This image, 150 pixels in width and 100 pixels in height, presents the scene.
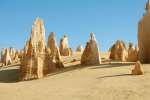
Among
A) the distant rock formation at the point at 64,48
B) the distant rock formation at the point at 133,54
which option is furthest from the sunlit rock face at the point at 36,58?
the distant rock formation at the point at 64,48

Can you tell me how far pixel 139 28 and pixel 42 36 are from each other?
6936mm

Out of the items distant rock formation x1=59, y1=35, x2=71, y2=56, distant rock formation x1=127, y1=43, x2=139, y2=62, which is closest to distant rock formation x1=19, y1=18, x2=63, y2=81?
distant rock formation x1=127, y1=43, x2=139, y2=62

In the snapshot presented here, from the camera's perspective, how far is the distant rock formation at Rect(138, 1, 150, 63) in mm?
12688

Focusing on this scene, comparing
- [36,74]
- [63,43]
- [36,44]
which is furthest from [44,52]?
[63,43]

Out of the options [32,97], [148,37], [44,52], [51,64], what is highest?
[148,37]

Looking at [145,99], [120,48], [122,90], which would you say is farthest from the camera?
[120,48]

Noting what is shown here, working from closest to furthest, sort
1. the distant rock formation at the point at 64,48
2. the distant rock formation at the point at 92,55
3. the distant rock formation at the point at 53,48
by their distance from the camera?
the distant rock formation at the point at 92,55
the distant rock formation at the point at 53,48
the distant rock formation at the point at 64,48

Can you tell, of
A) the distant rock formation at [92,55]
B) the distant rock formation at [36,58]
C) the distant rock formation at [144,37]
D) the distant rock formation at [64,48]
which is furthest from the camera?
the distant rock formation at [64,48]

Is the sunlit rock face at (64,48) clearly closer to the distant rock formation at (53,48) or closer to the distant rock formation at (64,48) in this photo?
the distant rock formation at (64,48)

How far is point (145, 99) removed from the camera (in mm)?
5305

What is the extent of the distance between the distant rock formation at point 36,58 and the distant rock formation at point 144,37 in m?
6.19

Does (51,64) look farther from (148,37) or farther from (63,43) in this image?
(63,43)

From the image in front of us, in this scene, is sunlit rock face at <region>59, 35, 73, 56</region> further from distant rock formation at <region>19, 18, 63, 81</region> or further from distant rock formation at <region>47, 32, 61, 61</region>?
distant rock formation at <region>19, 18, 63, 81</region>

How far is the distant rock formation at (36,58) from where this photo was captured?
36.6 ft
